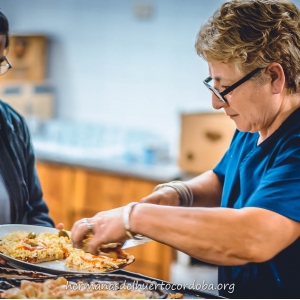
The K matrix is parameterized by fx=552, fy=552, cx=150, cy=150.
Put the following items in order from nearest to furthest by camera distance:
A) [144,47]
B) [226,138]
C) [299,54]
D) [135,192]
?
1. [299,54]
2. [226,138]
3. [135,192]
4. [144,47]

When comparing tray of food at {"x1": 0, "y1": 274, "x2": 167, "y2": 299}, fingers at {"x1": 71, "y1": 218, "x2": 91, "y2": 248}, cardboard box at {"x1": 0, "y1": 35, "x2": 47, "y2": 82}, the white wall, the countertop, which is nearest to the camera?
tray of food at {"x1": 0, "y1": 274, "x2": 167, "y2": 299}

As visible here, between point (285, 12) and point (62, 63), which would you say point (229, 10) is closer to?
point (285, 12)

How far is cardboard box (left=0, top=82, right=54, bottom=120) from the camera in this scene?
5152 millimetres

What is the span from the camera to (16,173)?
80.1 inches

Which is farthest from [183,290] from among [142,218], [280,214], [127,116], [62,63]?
[62,63]

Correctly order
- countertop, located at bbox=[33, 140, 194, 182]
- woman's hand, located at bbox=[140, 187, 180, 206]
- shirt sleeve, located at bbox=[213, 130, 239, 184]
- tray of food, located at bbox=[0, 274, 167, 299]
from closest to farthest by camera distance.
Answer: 1. tray of food, located at bbox=[0, 274, 167, 299]
2. woman's hand, located at bbox=[140, 187, 180, 206]
3. shirt sleeve, located at bbox=[213, 130, 239, 184]
4. countertop, located at bbox=[33, 140, 194, 182]

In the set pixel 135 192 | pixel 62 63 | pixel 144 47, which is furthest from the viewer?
pixel 62 63

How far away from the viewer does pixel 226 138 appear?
362cm

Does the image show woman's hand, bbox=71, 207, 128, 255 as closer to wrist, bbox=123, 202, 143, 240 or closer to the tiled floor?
wrist, bbox=123, 202, 143, 240

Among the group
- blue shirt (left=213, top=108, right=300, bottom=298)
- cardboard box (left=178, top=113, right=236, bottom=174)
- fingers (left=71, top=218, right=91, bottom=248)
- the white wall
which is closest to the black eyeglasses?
blue shirt (left=213, top=108, right=300, bottom=298)

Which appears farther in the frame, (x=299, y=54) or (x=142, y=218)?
(x=299, y=54)

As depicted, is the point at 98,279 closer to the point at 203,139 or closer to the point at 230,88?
the point at 230,88

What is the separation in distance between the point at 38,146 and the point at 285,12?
3.46 m

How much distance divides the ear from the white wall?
2.83 meters
